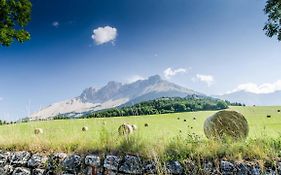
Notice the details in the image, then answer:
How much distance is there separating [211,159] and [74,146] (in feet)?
14.2

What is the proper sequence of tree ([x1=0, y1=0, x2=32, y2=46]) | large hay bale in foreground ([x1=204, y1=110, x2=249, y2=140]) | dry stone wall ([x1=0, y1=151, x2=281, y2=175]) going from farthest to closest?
tree ([x1=0, y1=0, x2=32, y2=46]) → large hay bale in foreground ([x1=204, y1=110, x2=249, y2=140]) → dry stone wall ([x1=0, y1=151, x2=281, y2=175])

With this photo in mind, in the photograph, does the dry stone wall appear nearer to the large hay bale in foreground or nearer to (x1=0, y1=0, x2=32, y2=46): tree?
the large hay bale in foreground

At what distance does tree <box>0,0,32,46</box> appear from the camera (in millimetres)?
19766

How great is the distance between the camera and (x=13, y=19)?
830 inches

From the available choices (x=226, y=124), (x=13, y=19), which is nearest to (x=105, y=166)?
(x=226, y=124)

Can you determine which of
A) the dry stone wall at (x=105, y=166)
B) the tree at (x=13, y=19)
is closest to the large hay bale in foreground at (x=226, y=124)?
the dry stone wall at (x=105, y=166)

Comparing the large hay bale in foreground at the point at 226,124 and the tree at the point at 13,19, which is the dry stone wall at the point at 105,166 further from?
the tree at the point at 13,19

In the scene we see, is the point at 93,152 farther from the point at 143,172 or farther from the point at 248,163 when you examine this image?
the point at 248,163

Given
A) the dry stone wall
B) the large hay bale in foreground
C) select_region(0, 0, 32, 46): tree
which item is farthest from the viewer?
select_region(0, 0, 32, 46): tree

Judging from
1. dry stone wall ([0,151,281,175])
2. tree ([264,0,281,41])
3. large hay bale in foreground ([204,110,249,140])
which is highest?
tree ([264,0,281,41])

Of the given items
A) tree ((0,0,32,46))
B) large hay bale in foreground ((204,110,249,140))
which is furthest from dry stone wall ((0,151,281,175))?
tree ((0,0,32,46))

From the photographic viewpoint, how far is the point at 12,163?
415 inches

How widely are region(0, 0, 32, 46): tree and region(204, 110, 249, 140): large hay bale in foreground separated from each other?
12.9 meters

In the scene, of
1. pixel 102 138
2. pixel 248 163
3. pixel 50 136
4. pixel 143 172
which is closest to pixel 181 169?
pixel 143 172
